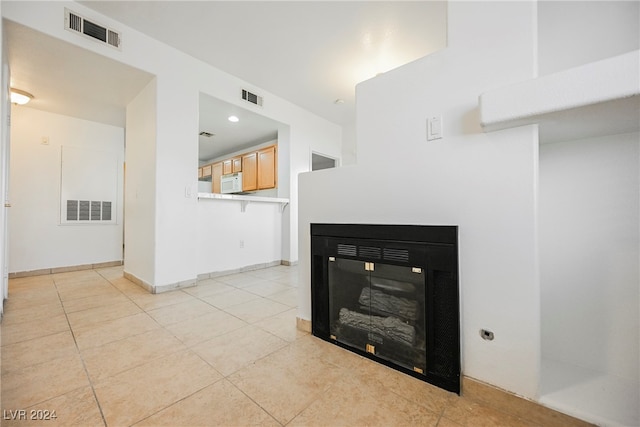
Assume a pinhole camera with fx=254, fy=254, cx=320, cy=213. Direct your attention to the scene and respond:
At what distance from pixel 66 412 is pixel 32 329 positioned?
1349mm

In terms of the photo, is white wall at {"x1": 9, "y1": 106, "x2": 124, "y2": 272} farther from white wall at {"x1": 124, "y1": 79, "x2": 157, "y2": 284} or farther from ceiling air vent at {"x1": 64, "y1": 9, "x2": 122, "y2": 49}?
ceiling air vent at {"x1": 64, "y1": 9, "x2": 122, "y2": 49}

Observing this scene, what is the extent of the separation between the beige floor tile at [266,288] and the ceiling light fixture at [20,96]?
3676 millimetres

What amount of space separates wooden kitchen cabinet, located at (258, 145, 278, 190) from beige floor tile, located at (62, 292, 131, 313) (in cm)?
279

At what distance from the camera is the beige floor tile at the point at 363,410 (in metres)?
1.05

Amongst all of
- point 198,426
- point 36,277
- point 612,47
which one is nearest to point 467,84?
point 612,47

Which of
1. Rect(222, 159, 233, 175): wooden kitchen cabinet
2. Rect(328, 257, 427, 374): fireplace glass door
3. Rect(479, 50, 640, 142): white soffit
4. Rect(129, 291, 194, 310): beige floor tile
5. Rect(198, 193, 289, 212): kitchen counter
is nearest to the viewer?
Rect(479, 50, 640, 142): white soffit

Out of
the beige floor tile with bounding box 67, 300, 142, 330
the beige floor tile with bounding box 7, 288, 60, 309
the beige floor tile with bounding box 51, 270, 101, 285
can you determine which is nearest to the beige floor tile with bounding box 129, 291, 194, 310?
the beige floor tile with bounding box 67, 300, 142, 330

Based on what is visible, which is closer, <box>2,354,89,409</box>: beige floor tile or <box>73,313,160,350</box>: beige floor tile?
<box>2,354,89,409</box>: beige floor tile

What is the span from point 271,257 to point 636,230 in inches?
162

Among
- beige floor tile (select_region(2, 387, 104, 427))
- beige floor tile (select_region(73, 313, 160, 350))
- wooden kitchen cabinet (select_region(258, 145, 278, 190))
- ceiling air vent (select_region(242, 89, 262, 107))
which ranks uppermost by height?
ceiling air vent (select_region(242, 89, 262, 107))

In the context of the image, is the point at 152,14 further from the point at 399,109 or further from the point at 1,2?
the point at 399,109

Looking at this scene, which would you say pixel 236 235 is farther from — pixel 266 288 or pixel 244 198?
pixel 266 288

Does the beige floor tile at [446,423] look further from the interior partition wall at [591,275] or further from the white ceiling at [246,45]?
the white ceiling at [246,45]

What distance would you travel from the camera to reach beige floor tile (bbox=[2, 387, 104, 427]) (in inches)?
41.3
